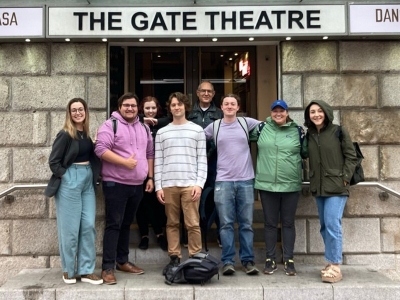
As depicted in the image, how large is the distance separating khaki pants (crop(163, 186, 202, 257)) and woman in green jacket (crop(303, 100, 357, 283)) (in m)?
1.42

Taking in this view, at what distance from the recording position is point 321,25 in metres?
5.93

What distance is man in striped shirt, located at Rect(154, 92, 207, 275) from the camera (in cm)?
526

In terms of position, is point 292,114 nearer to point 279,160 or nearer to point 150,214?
point 279,160

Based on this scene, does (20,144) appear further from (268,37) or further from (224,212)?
(268,37)

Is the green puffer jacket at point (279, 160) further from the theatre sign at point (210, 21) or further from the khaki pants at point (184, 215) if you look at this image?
the theatre sign at point (210, 21)

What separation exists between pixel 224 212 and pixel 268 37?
243 centimetres

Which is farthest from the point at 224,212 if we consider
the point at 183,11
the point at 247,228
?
the point at 183,11

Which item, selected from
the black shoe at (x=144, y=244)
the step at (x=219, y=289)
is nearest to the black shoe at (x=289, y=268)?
the step at (x=219, y=289)

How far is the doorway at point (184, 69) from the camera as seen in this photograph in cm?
755

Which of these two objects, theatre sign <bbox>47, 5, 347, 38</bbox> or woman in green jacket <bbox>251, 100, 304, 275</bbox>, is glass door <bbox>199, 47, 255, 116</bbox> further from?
woman in green jacket <bbox>251, 100, 304, 275</bbox>

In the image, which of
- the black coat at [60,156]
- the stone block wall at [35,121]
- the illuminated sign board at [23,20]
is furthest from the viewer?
the stone block wall at [35,121]

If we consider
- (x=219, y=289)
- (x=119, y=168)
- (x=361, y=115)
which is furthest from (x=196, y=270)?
(x=361, y=115)

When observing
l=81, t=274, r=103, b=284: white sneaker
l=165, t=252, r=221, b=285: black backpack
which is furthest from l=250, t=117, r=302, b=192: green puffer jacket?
l=81, t=274, r=103, b=284: white sneaker

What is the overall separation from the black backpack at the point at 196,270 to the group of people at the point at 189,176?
227 mm
